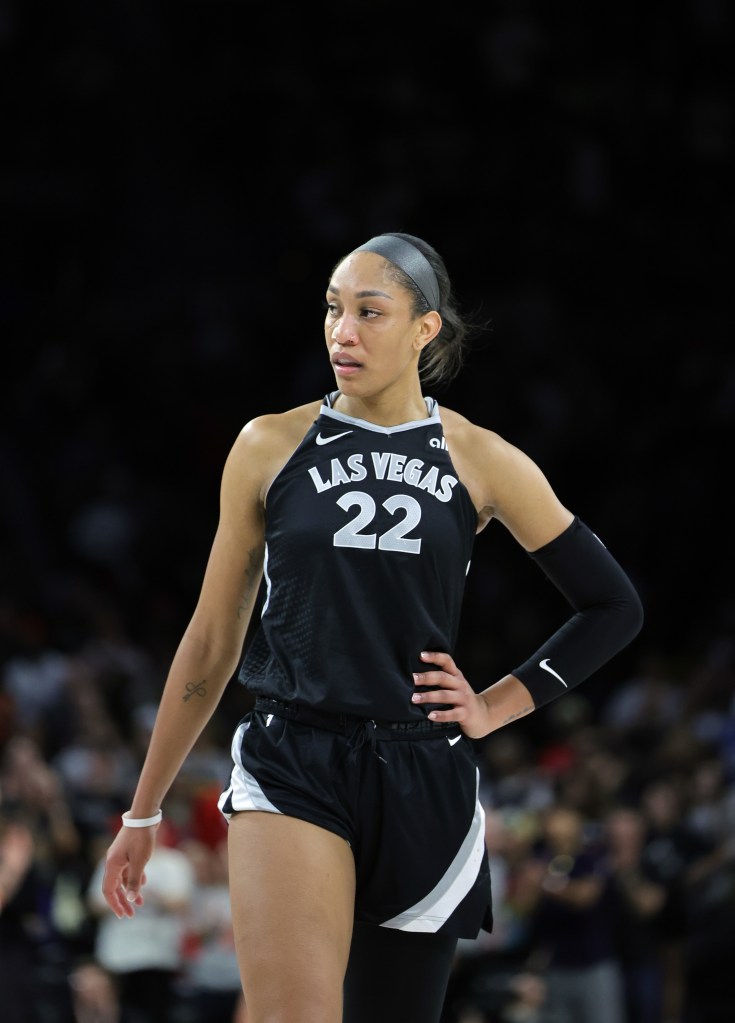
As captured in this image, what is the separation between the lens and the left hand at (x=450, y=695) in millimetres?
3264

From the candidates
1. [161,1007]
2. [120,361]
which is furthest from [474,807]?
[120,361]

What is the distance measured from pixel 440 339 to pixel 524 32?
11.1 metres

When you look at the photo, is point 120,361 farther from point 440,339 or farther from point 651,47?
point 440,339

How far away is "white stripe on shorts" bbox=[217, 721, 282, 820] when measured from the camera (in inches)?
125

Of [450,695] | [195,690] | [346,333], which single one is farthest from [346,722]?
[346,333]

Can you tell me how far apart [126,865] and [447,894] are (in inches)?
28.6

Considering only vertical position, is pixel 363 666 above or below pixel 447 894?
above

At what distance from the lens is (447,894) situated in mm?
3299

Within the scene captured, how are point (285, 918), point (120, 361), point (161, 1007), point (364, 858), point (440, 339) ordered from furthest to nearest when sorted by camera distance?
point (120, 361) < point (161, 1007) < point (440, 339) < point (364, 858) < point (285, 918)

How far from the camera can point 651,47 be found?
14133 mm

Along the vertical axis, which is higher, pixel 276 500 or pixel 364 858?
pixel 276 500

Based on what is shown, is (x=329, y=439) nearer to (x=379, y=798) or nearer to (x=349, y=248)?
(x=379, y=798)

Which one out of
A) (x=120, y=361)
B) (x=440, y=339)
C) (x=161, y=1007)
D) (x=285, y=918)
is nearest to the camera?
(x=285, y=918)

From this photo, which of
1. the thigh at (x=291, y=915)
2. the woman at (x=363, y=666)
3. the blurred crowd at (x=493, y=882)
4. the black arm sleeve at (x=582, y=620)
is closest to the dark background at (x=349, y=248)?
the blurred crowd at (x=493, y=882)
